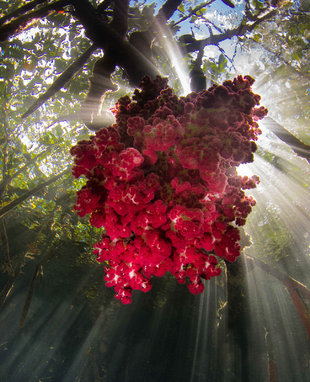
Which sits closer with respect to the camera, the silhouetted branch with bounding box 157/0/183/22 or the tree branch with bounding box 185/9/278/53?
the silhouetted branch with bounding box 157/0/183/22

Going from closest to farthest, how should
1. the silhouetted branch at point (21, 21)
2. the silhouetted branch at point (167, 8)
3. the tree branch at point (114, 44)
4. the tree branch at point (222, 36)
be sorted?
the silhouetted branch at point (21, 21), the tree branch at point (114, 44), the silhouetted branch at point (167, 8), the tree branch at point (222, 36)

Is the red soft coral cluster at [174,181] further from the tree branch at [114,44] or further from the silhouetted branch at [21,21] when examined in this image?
the silhouetted branch at [21,21]

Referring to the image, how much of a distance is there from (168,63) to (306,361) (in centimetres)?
1445

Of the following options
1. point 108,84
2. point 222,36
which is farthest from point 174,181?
point 222,36

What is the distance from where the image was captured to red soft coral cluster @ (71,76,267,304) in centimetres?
100

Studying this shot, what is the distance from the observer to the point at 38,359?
41.1 ft

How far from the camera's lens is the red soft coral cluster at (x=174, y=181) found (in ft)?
3.28

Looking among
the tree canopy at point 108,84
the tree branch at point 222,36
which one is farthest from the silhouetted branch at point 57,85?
the tree branch at point 222,36

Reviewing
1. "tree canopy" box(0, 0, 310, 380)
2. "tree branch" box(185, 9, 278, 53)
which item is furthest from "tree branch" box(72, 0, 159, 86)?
"tree branch" box(185, 9, 278, 53)

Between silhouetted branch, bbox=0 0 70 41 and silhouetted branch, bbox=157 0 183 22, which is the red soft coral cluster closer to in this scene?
silhouetted branch, bbox=0 0 70 41

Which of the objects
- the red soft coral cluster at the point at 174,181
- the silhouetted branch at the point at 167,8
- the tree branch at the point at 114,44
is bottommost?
the red soft coral cluster at the point at 174,181

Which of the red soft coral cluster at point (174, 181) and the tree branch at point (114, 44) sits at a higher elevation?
the tree branch at point (114, 44)

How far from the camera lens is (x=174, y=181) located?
102 centimetres

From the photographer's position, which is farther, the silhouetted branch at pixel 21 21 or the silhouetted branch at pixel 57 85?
the silhouetted branch at pixel 57 85
